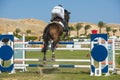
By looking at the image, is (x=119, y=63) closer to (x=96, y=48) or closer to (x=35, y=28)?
(x=96, y=48)

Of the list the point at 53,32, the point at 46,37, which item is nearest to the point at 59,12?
the point at 53,32

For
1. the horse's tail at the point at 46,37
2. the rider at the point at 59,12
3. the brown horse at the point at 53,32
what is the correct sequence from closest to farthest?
the brown horse at the point at 53,32 < the horse's tail at the point at 46,37 < the rider at the point at 59,12

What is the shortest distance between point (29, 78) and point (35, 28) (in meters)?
150

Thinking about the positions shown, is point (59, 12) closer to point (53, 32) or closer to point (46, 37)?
point (53, 32)

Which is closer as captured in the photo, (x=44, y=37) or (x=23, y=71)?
(x=44, y=37)

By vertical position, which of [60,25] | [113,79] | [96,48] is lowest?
[113,79]

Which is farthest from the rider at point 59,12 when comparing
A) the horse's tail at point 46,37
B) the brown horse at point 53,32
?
the horse's tail at point 46,37

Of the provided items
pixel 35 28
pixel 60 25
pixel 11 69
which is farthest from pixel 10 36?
pixel 35 28

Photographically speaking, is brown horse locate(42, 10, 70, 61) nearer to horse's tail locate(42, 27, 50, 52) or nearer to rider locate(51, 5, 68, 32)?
horse's tail locate(42, 27, 50, 52)

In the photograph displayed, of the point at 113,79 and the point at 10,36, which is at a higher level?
the point at 10,36

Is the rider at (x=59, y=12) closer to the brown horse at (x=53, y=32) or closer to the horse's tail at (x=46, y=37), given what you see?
the brown horse at (x=53, y=32)

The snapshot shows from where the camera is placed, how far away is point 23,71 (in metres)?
12.1

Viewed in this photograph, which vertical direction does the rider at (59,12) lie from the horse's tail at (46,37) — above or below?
above

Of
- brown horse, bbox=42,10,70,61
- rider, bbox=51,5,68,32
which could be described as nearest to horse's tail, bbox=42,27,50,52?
brown horse, bbox=42,10,70,61
